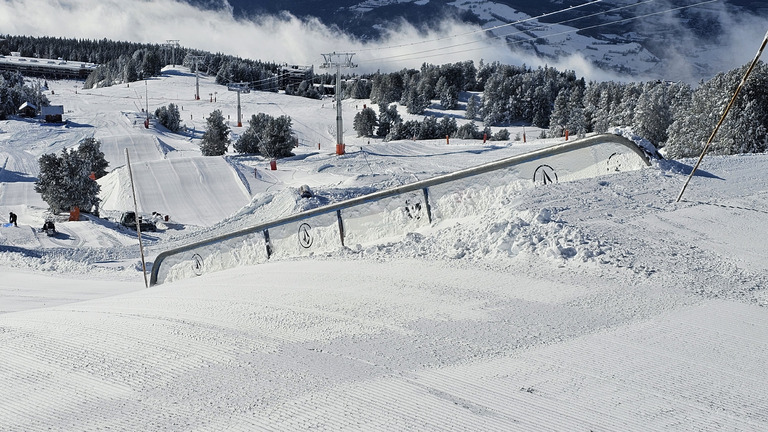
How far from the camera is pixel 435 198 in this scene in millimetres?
8789

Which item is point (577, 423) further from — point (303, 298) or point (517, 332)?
point (303, 298)

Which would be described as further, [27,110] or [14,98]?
[14,98]

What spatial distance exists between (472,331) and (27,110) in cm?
8558

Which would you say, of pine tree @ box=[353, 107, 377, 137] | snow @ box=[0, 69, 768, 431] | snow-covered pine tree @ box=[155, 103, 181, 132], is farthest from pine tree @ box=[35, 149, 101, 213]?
pine tree @ box=[353, 107, 377, 137]

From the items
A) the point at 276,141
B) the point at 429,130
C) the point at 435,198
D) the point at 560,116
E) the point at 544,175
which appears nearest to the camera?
the point at 435,198

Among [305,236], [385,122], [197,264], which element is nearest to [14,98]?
[385,122]

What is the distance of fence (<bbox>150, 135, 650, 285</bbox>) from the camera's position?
8719 mm

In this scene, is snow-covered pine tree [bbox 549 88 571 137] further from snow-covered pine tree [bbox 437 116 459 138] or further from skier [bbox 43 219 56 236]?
skier [bbox 43 219 56 236]

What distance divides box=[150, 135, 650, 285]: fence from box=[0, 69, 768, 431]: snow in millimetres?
167

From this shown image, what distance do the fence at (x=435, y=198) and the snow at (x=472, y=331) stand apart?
6.6 inches

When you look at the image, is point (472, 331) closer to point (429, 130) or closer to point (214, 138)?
point (214, 138)

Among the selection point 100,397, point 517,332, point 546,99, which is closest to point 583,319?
point 517,332

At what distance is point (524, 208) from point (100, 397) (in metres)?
5.34

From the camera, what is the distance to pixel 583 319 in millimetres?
5227
